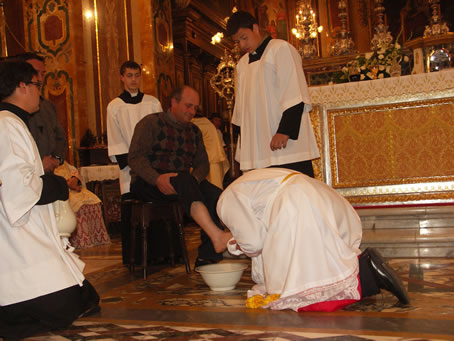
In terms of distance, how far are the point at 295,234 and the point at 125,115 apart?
2849 millimetres

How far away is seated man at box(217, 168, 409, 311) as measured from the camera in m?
2.61

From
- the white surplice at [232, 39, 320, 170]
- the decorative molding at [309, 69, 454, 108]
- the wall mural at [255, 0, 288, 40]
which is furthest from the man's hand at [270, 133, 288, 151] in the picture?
the wall mural at [255, 0, 288, 40]

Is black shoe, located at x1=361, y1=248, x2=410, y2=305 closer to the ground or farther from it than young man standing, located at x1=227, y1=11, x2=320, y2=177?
closer to the ground

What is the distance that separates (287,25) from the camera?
1841cm

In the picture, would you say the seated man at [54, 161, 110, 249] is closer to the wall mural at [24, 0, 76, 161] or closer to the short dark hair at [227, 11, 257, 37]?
the wall mural at [24, 0, 76, 161]

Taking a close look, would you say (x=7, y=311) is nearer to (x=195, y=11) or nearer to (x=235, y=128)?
(x=235, y=128)

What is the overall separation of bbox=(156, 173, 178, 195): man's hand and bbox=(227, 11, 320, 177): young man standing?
1.97ft

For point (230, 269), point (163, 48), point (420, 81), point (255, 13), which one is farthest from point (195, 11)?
point (230, 269)

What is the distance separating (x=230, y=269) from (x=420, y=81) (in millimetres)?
2798

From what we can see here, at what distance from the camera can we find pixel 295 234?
2.64 metres

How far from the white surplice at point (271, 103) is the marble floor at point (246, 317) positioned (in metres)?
0.96

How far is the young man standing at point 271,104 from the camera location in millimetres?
3883

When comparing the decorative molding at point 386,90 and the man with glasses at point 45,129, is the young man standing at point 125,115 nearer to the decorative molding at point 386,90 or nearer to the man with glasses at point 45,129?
the man with glasses at point 45,129

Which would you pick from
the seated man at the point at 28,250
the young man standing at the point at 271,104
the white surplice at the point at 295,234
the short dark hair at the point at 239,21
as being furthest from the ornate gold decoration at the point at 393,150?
the seated man at the point at 28,250
